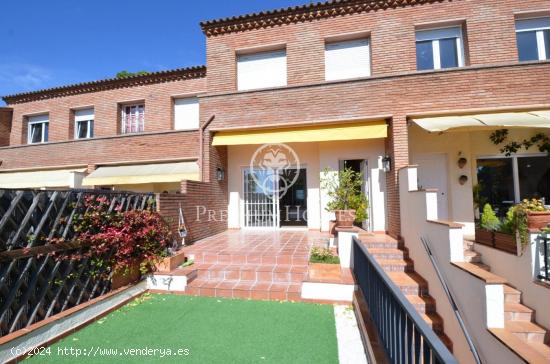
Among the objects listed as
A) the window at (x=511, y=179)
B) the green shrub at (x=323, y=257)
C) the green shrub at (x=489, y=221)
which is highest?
the window at (x=511, y=179)

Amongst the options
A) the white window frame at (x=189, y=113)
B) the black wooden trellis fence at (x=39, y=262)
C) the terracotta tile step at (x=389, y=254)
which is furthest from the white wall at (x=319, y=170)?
the black wooden trellis fence at (x=39, y=262)

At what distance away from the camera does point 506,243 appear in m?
7.15

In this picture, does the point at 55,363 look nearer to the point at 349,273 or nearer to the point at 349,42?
the point at 349,273

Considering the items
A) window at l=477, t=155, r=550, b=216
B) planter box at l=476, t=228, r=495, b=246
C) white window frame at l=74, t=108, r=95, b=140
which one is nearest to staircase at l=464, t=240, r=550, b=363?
planter box at l=476, t=228, r=495, b=246

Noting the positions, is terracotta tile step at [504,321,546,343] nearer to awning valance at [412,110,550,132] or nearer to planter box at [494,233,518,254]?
planter box at [494,233,518,254]

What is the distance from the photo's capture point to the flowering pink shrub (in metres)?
6.37

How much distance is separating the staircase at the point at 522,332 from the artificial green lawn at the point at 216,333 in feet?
10.8

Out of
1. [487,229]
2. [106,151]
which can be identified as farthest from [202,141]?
[487,229]

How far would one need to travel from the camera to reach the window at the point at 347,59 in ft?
39.5

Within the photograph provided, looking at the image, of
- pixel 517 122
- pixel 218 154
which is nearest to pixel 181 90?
pixel 218 154

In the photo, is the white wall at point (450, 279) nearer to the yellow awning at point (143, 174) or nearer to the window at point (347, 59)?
the window at point (347, 59)

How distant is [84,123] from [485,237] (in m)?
22.9

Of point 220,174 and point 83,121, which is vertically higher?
point 83,121

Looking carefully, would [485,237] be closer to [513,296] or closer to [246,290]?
[513,296]
